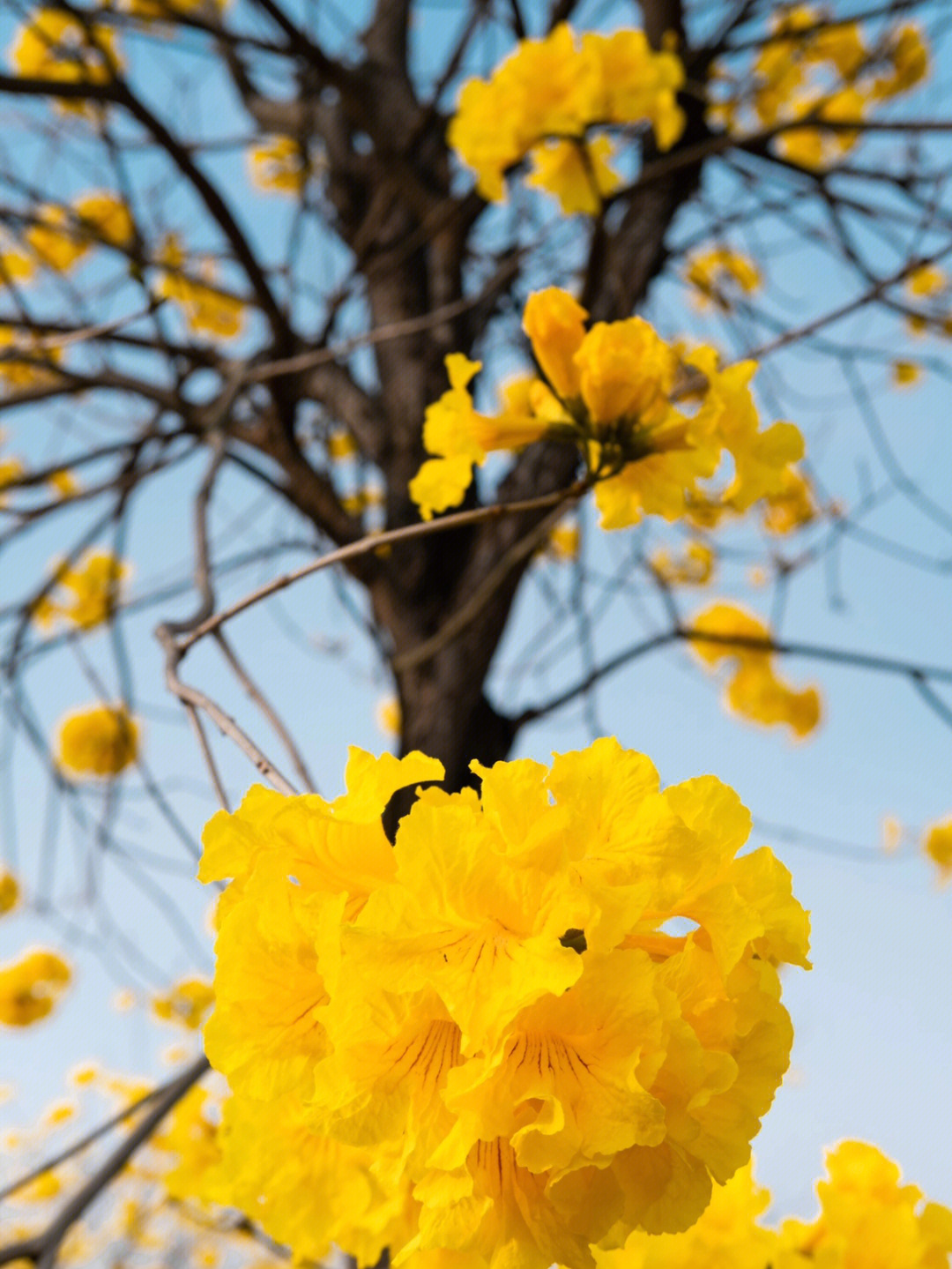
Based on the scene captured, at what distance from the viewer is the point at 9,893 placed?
224 centimetres

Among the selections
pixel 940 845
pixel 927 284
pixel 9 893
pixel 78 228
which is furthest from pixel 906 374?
pixel 9 893

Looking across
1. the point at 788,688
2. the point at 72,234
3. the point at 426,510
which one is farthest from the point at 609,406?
the point at 788,688

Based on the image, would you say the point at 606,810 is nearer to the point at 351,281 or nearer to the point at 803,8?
the point at 351,281

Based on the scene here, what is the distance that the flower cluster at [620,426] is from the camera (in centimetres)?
69

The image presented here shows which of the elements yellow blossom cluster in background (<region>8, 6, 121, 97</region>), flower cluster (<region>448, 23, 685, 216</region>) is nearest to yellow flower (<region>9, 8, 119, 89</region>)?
yellow blossom cluster in background (<region>8, 6, 121, 97</region>)

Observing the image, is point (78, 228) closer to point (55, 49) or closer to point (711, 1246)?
point (55, 49)

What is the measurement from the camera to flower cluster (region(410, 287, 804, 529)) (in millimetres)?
692

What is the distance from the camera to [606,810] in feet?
1.29

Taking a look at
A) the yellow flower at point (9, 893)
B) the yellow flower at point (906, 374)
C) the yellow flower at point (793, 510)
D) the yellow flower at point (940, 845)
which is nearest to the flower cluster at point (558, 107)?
the yellow flower at point (793, 510)

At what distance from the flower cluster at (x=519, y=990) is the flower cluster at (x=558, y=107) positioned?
3.38 ft

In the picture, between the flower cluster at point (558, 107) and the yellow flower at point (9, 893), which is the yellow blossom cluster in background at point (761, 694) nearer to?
the flower cluster at point (558, 107)

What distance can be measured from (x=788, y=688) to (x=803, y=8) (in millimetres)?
1609

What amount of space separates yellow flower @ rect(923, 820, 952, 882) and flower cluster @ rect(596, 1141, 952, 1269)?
8.74 ft

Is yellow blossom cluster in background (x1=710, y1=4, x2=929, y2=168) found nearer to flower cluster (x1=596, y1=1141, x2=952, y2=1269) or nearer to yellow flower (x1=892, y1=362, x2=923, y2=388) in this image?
yellow flower (x1=892, y1=362, x2=923, y2=388)
